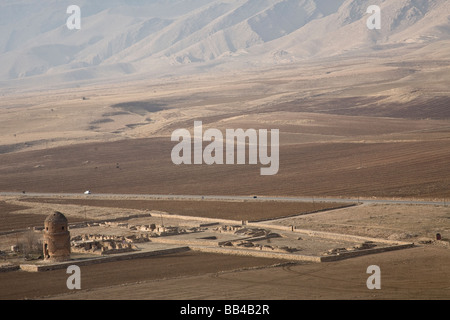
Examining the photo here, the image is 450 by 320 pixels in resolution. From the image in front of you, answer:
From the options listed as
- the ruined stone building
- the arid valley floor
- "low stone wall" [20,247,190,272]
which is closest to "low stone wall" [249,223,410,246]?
the arid valley floor

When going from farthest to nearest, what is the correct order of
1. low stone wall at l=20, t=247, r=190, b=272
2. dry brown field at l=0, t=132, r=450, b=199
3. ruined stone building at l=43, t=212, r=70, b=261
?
dry brown field at l=0, t=132, r=450, b=199, ruined stone building at l=43, t=212, r=70, b=261, low stone wall at l=20, t=247, r=190, b=272

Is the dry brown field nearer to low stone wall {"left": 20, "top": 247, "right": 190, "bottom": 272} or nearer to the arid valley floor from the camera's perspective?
the arid valley floor

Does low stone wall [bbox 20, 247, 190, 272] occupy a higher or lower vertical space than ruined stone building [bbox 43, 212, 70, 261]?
lower

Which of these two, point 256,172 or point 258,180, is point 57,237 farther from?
point 256,172

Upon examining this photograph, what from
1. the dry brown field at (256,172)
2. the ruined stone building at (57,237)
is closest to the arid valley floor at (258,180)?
the dry brown field at (256,172)

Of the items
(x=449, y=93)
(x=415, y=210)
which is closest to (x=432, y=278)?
(x=415, y=210)

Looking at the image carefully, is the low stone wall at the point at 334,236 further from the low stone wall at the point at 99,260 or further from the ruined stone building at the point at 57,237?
the ruined stone building at the point at 57,237
